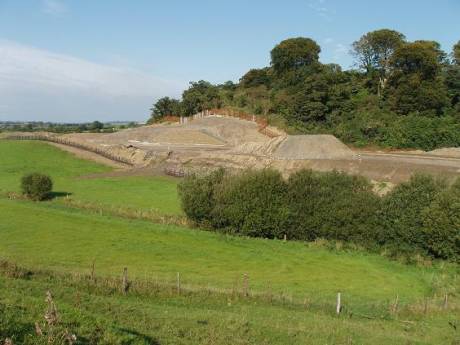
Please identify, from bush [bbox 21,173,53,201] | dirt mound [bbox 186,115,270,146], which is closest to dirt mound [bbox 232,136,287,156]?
dirt mound [bbox 186,115,270,146]


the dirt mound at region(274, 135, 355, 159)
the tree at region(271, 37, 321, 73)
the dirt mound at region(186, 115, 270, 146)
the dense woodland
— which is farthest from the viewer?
the tree at region(271, 37, 321, 73)

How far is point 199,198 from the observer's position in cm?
3297

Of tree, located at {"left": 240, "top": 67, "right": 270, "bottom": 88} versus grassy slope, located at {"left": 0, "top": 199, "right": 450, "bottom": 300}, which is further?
tree, located at {"left": 240, "top": 67, "right": 270, "bottom": 88}

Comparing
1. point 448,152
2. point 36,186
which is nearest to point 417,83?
point 448,152

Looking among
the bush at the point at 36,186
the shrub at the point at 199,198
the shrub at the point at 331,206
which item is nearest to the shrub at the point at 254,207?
the shrub at the point at 199,198

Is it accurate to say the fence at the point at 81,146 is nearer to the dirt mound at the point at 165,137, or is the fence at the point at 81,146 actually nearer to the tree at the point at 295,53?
the dirt mound at the point at 165,137

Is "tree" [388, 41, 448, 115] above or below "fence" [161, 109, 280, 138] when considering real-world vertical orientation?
above

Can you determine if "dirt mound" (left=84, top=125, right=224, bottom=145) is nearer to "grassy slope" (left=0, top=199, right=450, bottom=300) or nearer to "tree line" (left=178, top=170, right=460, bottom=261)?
"tree line" (left=178, top=170, right=460, bottom=261)

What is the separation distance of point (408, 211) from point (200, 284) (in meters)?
14.6

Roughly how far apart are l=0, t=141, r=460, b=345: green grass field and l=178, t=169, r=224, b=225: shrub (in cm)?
167

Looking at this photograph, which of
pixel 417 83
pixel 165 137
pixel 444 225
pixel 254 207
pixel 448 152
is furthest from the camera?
pixel 165 137

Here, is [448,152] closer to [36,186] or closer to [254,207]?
[254,207]

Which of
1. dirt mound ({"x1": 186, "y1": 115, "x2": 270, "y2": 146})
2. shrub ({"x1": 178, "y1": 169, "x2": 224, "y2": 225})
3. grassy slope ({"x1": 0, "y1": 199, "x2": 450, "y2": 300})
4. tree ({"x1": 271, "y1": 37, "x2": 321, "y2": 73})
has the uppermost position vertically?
tree ({"x1": 271, "y1": 37, "x2": 321, "y2": 73})

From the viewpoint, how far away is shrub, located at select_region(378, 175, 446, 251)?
28.5 metres
